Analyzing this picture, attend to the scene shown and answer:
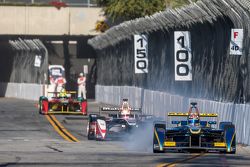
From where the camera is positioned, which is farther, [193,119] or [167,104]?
[167,104]

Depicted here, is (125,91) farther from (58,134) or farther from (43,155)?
(43,155)

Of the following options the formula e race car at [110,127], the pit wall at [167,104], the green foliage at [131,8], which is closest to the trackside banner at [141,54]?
the pit wall at [167,104]

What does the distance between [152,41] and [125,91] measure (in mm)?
7990

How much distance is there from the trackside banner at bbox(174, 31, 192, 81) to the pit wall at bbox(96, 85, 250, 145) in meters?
0.96

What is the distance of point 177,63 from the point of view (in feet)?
Result: 103

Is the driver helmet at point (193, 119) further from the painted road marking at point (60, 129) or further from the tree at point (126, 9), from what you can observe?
the tree at point (126, 9)

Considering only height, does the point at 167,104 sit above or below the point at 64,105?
above

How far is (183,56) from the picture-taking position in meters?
31.9

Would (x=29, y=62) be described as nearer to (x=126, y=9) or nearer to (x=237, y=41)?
(x=126, y=9)

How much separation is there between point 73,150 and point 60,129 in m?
10.7

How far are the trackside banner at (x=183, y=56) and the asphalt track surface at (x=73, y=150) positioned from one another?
364cm

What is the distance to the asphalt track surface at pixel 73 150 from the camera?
59.5 ft

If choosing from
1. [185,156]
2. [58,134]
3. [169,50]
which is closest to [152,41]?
[169,50]

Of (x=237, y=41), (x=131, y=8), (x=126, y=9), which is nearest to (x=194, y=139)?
(x=237, y=41)
